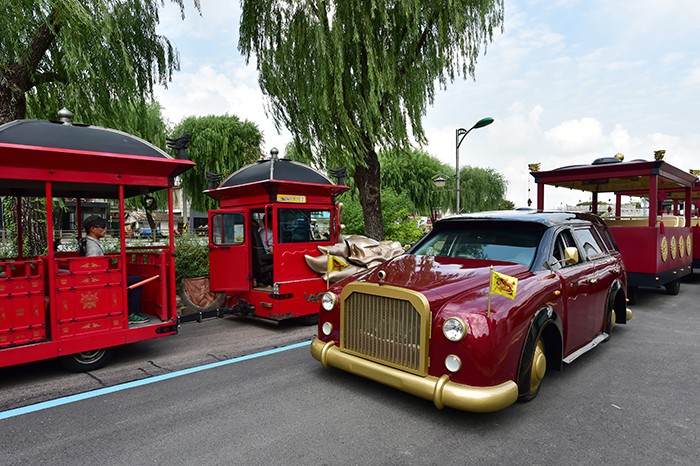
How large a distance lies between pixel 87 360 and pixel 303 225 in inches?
146

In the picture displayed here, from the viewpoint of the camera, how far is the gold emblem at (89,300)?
15.7 feet

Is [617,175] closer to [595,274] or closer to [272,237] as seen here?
[595,274]

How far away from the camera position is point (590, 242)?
5684 mm

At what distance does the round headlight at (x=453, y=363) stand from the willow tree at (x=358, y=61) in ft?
24.5

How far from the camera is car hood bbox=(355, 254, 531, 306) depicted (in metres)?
3.81

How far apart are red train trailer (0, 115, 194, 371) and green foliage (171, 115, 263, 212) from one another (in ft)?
69.6

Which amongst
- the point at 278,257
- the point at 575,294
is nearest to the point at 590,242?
the point at 575,294

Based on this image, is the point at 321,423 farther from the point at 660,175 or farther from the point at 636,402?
the point at 660,175

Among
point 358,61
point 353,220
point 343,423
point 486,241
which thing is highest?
point 358,61

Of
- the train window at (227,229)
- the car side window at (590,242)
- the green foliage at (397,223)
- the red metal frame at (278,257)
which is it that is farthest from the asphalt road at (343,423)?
the green foliage at (397,223)

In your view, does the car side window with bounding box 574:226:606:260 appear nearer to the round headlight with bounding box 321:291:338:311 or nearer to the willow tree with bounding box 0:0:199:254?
the round headlight with bounding box 321:291:338:311

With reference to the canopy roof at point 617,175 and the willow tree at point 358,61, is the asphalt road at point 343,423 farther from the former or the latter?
the willow tree at point 358,61

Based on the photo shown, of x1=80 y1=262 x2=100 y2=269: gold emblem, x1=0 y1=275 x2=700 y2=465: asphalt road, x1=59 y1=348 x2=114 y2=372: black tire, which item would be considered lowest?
x1=0 y1=275 x2=700 y2=465: asphalt road

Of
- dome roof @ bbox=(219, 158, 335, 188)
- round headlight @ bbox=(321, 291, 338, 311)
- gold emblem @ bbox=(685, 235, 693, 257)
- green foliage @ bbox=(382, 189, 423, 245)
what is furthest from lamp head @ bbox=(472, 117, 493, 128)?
round headlight @ bbox=(321, 291, 338, 311)
